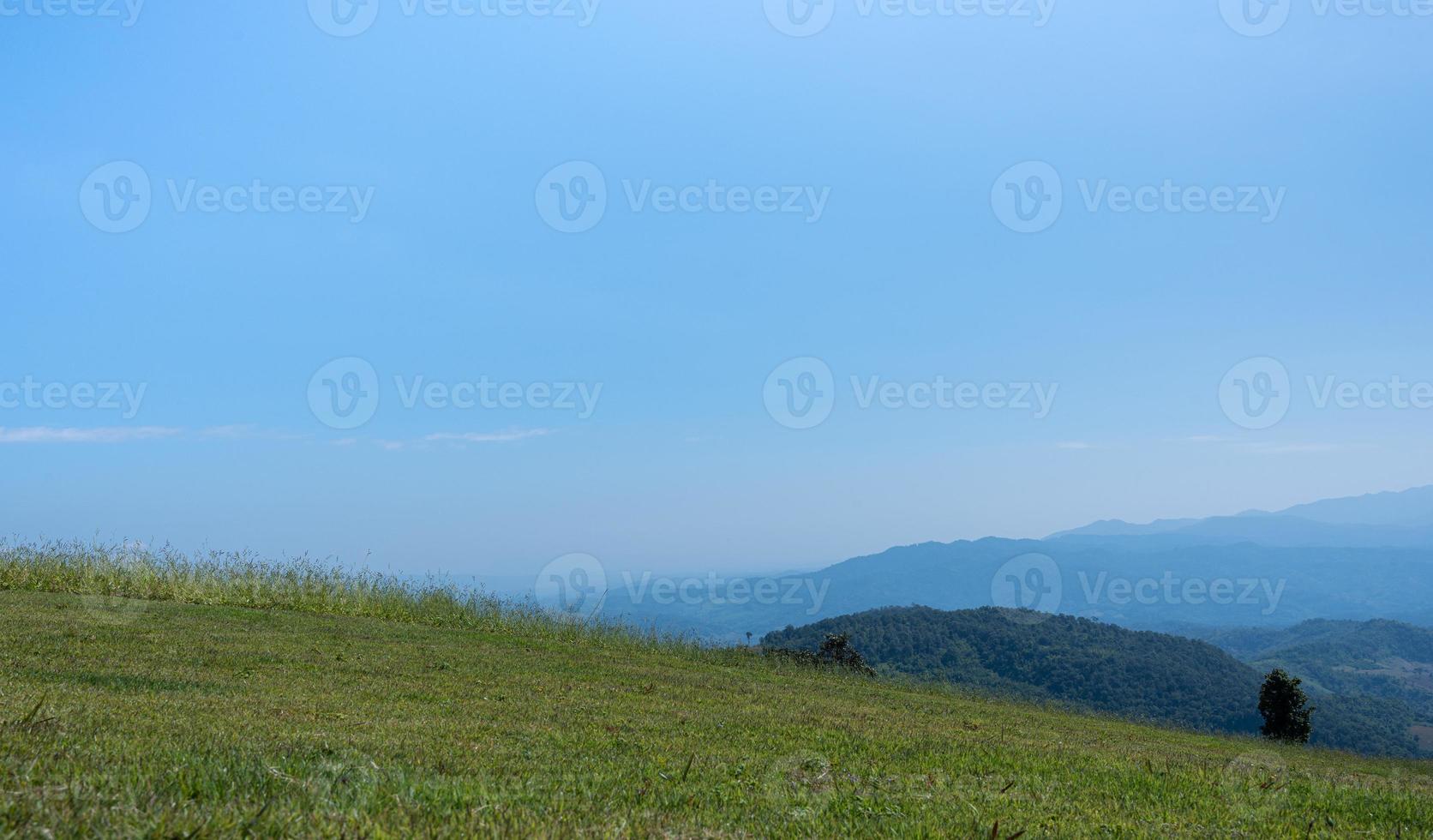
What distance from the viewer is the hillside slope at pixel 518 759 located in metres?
5.22

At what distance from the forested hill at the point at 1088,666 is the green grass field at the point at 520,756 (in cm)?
7357

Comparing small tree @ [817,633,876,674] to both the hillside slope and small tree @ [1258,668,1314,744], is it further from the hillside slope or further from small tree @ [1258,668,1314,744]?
small tree @ [1258,668,1314,744]

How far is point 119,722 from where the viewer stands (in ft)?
27.6

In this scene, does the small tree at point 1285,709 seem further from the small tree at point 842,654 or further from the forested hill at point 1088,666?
the forested hill at point 1088,666

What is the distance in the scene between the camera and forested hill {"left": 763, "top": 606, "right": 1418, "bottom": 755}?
314 ft

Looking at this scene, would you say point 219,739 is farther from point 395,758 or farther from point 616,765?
point 616,765

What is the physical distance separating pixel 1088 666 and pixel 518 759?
107m

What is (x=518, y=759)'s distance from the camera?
841 cm

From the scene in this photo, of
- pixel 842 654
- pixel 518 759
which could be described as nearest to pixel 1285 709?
pixel 842 654

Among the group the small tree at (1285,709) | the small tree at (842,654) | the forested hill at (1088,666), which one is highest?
the small tree at (842,654)

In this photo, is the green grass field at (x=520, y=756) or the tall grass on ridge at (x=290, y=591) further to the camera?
the tall grass on ridge at (x=290, y=591)

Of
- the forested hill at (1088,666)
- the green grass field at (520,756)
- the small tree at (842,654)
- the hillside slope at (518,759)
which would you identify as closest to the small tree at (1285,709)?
the green grass field at (520,756)

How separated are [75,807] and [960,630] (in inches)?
4443

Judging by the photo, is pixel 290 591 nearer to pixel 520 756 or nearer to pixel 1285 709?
pixel 520 756
